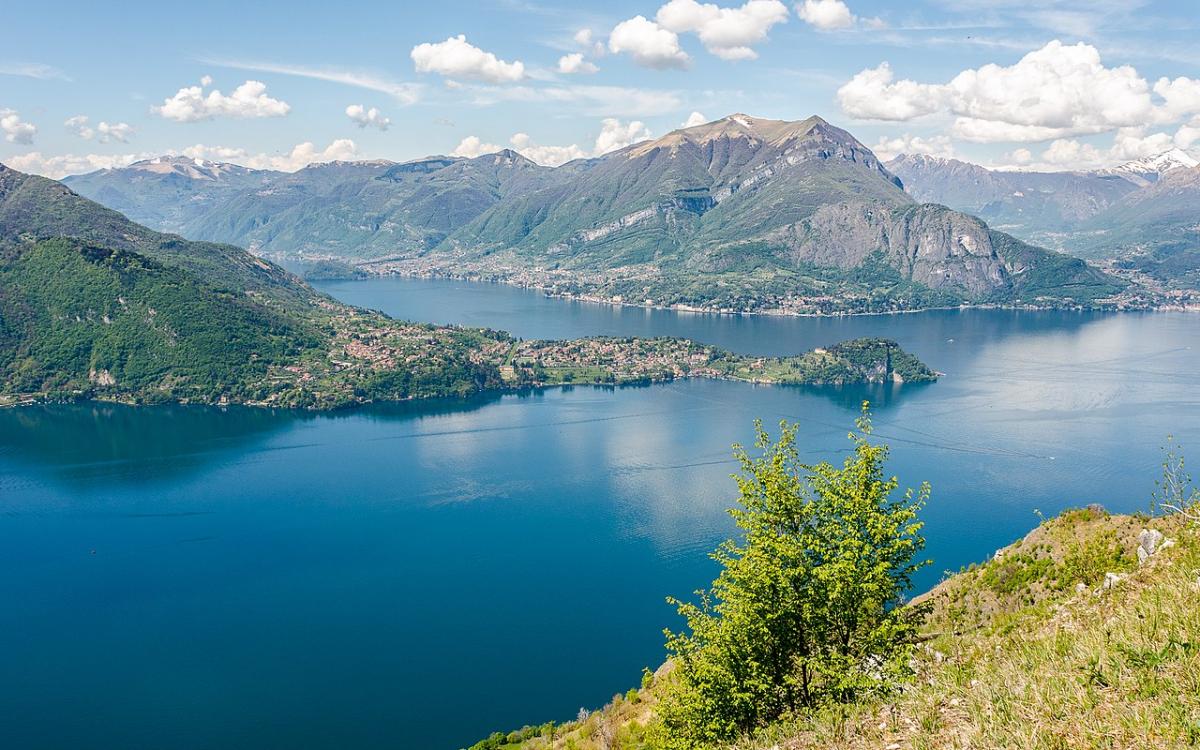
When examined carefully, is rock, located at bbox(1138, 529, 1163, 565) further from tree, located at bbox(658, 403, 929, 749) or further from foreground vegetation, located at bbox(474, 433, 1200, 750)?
tree, located at bbox(658, 403, 929, 749)

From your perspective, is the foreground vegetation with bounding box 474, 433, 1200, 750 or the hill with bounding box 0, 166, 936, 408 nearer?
the foreground vegetation with bounding box 474, 433, 1200, 750

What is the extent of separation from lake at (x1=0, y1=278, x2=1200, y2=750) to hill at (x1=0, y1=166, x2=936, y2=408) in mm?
8248

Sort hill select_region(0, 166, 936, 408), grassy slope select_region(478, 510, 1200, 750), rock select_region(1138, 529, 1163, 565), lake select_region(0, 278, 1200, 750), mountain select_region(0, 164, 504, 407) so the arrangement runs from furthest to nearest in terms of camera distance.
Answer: hill select_region(0, 166, 936, 408) < mountain select_region(0, 164, 504, 407) < lake select_region(0, 278, 1200, 750) < rock select_region(1138, 529, 1163, 565) < grassy slope select_region(478, 510, 1200, 750)

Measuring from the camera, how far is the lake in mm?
51656

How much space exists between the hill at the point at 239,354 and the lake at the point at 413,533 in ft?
27.1

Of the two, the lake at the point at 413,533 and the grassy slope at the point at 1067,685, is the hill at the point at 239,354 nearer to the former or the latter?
the lake at the point at 413,533

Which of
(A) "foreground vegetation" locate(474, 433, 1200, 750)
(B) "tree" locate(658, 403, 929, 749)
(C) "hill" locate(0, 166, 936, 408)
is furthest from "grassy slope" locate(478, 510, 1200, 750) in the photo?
(C) "hill" locate(0, 166, 936, 408)

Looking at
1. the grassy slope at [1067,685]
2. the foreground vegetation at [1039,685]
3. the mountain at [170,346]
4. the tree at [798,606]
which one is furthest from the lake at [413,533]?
the grassy slope at [1067,685]

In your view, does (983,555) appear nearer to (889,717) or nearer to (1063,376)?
(889,717)

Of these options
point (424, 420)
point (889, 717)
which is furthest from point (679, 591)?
point (424, 420)

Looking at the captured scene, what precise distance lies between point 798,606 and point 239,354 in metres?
155

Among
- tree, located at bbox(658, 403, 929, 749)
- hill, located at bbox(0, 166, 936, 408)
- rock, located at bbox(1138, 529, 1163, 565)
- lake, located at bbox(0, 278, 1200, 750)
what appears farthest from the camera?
hill, located at bbox(0, 166, 936, 408)

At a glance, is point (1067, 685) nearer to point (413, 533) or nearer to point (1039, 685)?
point (1039, 685)

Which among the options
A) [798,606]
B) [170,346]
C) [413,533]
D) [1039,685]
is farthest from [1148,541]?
[170,346]
